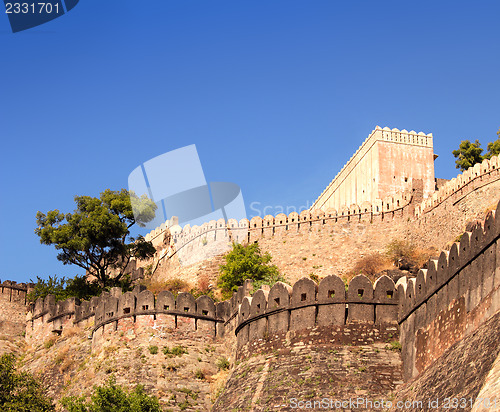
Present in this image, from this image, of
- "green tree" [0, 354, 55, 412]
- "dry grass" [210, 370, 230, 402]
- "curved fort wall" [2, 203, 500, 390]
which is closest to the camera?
"curved fort wall" [2, 203, 500, 390]

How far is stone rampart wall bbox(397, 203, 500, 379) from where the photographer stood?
59.5 feet

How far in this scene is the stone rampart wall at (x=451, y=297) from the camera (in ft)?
59.5

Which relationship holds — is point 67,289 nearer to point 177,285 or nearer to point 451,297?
point 177,285

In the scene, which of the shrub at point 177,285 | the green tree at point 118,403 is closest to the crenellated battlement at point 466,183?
the shrub at point 177,285

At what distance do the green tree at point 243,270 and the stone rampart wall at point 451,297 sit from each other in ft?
56.8

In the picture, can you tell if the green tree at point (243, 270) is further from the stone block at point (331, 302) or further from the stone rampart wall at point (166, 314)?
the stone block at point (331, 302)

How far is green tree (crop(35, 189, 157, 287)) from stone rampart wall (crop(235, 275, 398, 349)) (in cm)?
1692

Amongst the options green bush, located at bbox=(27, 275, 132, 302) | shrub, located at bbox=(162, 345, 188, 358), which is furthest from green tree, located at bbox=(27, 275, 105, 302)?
shrub, located at bbox=(162, 345, 188, 358)

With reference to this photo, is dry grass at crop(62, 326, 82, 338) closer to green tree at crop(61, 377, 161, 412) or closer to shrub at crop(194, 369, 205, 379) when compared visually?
shrub at crop(194, 369, 205, 379)

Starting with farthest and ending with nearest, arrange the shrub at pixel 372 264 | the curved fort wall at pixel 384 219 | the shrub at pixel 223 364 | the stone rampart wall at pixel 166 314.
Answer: the shrub at pixel 372 264
the curved fort wall at pixel 384 219
the stone rampart wall at pixel 166 314
the shrub at pixel 223 364

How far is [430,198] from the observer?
43.1 metres

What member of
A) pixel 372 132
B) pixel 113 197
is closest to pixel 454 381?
pixel 113 197

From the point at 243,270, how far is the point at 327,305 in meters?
17.8

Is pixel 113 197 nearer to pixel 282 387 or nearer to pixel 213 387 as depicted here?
pixel 213 387
